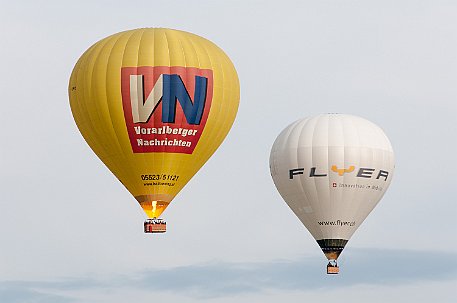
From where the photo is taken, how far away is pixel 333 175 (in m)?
64.5

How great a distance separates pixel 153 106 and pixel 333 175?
31.1 feet

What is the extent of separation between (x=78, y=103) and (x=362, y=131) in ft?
42.3

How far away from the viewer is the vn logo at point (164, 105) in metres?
59.4

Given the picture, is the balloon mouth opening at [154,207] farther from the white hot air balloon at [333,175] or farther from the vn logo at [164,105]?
the white hot air balloon at [333,175]

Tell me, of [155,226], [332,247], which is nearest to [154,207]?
[155,226]

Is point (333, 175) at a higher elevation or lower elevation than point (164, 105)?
lower

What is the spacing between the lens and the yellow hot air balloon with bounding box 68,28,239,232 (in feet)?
195

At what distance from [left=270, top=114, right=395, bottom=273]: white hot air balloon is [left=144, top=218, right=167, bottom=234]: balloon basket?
7.24 meters

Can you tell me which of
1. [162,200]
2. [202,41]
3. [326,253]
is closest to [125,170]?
[162,200]

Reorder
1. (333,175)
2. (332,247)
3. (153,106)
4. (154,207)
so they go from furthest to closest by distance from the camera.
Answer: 1. (332,247)
2. (333,175)
3. (154,207)
4. (153,106)

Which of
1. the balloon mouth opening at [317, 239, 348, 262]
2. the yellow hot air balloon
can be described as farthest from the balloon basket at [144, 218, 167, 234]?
the balloon mouth opening at [317, 239, 348, 262]

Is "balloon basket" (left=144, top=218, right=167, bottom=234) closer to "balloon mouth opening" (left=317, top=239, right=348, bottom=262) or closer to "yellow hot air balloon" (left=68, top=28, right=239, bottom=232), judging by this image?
"yellow hot air balloon" (left=68, top=28, right=239, bottom=232)

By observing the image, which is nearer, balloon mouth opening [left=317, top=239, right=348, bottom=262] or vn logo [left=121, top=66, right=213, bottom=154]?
vn logo [left=121, top=66, right=213, bottom=154]

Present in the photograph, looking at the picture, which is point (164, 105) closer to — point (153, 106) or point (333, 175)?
point (153, 106)
